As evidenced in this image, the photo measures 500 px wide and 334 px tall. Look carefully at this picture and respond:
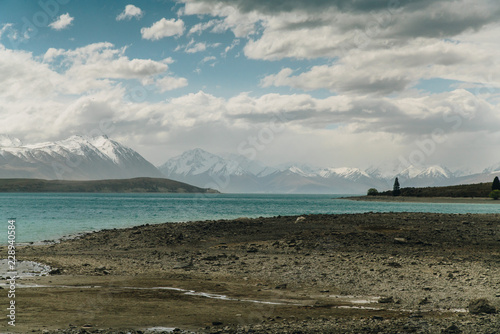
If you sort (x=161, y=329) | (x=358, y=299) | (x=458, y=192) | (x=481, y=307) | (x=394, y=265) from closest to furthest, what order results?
(x=161, y=329), (x=481, y=307), (x=358, y=299), (x=394, y=265), (x=458, y=192)

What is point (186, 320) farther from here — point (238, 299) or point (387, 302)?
point (387, 302)

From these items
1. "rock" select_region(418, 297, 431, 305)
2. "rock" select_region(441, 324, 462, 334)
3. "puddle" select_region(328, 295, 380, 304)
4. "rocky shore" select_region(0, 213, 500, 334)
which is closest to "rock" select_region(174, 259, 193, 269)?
"rocky shore" select_region(0, 213, 500, 334)

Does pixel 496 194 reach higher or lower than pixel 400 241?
lower

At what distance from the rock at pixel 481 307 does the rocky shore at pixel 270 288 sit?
3 centimetres

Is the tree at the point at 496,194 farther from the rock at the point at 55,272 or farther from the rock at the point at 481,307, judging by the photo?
the rock at the point at 55,272

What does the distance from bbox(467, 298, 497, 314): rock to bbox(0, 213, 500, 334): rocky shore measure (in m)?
0.03

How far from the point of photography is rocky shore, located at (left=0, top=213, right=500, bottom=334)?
10555mm

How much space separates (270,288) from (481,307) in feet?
22.0

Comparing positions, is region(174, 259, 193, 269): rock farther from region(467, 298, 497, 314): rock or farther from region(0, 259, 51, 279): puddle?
region(467, 298, 497, 314): rock

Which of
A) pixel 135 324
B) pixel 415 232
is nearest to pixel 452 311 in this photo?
pixel 135 324

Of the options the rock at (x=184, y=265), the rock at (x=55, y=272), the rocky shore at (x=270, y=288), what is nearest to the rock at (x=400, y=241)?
the rocky shore at (x=270, y=288)

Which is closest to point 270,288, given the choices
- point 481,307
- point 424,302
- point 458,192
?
point 424,302

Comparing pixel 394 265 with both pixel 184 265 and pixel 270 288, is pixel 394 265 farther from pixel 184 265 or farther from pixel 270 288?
pixel 184 265

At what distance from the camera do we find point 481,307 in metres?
11.3
